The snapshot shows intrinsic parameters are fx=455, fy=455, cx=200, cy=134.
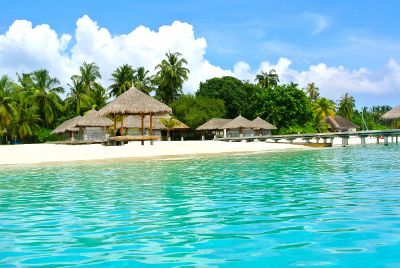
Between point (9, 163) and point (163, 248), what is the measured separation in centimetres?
1715

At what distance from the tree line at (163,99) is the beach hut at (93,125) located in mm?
5638

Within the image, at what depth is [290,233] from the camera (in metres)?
5.12

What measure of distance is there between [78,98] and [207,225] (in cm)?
4741

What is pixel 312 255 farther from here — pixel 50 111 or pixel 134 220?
pixel 50 111

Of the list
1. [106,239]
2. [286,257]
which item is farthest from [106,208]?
[286,257]

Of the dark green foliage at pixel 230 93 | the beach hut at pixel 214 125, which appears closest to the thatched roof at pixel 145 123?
the beach hut at pixel 214 125

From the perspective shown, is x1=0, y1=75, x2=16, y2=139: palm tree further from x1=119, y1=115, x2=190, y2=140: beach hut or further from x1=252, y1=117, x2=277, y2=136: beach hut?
x1=252, y1=117, x2=277, y2=136: beach hut

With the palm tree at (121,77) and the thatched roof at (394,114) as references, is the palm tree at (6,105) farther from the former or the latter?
the thatched roof at (394,114)

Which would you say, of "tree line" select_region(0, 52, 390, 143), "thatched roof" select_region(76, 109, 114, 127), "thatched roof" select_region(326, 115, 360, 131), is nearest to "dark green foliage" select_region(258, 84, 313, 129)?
"tree line" select_region(0, 52, 390, 143)

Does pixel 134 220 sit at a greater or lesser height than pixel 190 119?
lesser

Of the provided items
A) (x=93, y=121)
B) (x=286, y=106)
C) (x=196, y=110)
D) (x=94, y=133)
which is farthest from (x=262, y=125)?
(x=93, y=121)

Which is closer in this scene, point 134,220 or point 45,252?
point 45,252

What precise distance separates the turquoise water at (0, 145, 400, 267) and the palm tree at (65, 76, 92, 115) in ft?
134

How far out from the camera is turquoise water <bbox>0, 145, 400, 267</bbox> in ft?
14.0
